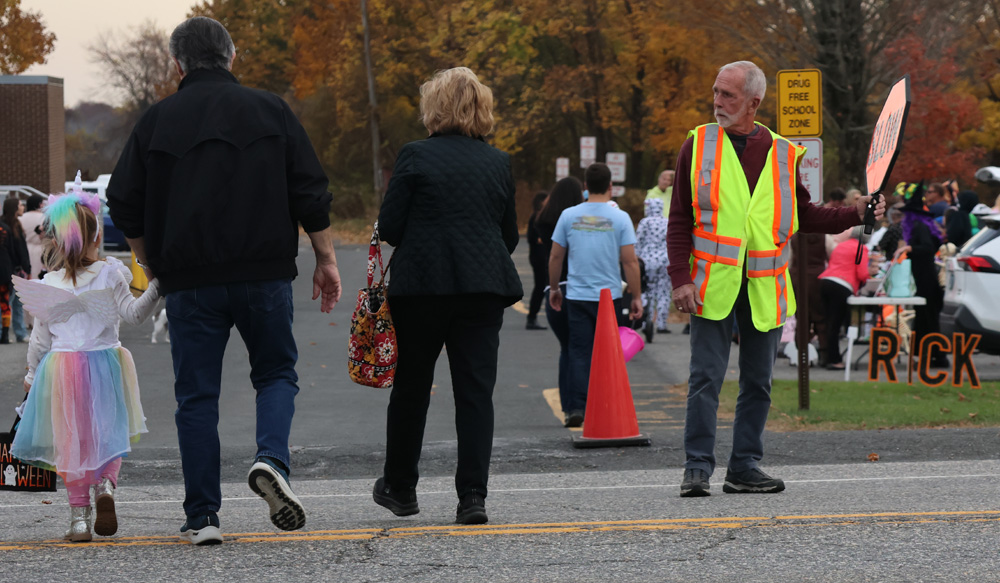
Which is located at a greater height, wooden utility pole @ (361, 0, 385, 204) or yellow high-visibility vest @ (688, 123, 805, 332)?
wooden utility pole @ (361, 0, 385, 204)

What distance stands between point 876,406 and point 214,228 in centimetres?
749

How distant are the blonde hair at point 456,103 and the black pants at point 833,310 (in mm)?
9465

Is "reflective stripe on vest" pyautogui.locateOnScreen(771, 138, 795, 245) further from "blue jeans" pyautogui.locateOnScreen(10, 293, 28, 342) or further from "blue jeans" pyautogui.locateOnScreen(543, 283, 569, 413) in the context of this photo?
"blue jeans" pyautogui.locateOnScreen(10, 293, 28, 342)

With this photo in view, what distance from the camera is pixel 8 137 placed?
108 feet

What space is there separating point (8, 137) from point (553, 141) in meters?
27.6

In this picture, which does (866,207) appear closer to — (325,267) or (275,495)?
(325,267)

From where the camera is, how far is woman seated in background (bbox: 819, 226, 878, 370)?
14.7 meters

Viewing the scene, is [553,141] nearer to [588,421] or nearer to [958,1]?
[958,1]

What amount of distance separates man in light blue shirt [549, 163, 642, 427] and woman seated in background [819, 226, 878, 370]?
480 cm

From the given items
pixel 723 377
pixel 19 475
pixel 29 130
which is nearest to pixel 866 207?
pixel 723 377

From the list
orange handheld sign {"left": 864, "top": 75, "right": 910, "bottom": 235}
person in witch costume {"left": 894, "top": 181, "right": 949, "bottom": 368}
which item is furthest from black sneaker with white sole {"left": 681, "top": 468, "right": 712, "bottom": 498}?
person in witch costume {"left": 894, "top": 181, "right": 949, "bottom": 368}

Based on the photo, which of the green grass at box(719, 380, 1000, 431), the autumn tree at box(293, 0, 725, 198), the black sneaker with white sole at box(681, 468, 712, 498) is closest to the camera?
the black sneaker with white sole at box(681, 468, 712, 498)

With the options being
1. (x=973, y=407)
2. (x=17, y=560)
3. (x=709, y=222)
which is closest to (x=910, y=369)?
(x=973, y=407)

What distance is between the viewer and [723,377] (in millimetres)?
6668
